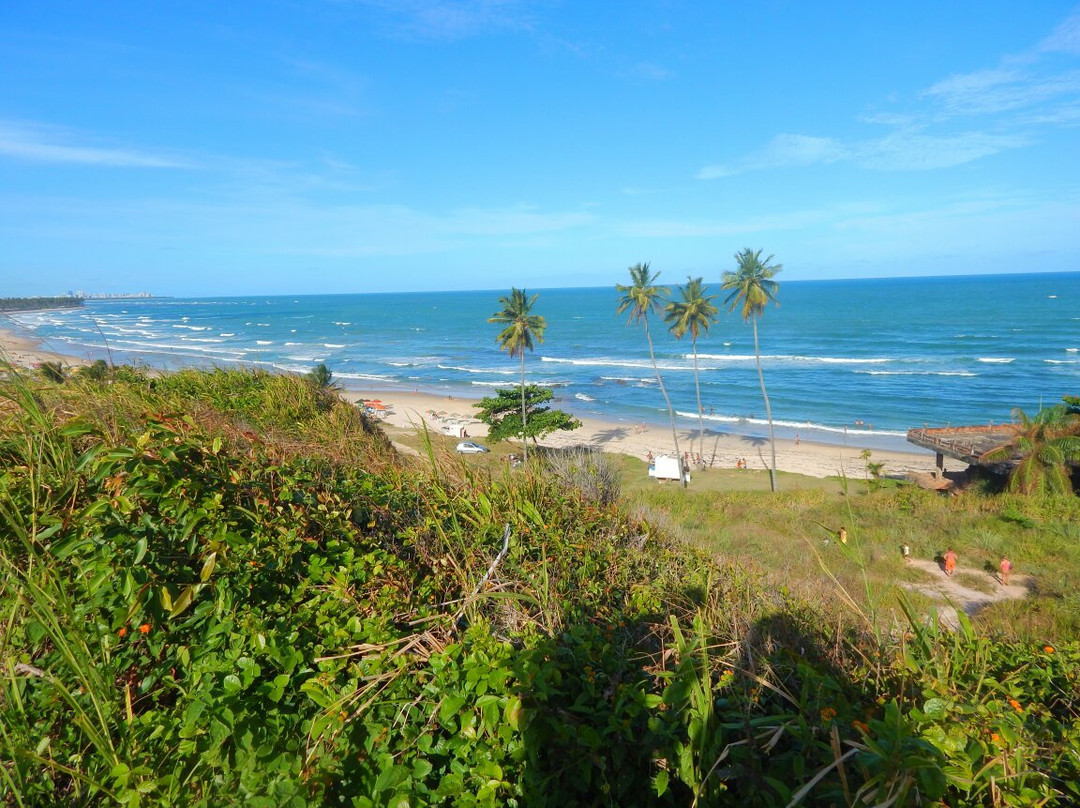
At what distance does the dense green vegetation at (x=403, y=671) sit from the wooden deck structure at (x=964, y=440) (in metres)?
22.0

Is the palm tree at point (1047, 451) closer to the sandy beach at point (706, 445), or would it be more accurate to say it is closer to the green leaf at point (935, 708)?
the sandy beach at point (706, 445)

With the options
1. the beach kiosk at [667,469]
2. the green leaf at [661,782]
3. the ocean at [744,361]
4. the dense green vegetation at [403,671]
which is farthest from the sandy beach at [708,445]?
the green leaf at [661,782]

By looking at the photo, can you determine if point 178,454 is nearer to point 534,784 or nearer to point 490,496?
point 490,496

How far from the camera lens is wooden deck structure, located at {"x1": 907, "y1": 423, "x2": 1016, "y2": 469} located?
21141 millimetres

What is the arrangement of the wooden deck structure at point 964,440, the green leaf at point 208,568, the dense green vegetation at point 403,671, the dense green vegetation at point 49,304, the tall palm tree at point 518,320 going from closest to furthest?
the dense green vegetation at point 403,671 < the green leaf at point 208,568 < the dense green vegetation at point 49,304 < the wooden deck structure at point 964,440 < the tall palm tree at point 518,320

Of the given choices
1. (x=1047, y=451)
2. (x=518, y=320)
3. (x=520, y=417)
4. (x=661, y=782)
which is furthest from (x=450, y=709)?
(x=518, y=320)

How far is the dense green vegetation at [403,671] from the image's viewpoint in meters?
1.61

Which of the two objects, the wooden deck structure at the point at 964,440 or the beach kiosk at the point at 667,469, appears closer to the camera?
the wooden deck structure at the point at 964,440

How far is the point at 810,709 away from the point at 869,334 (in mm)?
81318

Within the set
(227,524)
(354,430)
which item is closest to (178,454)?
(227,524)

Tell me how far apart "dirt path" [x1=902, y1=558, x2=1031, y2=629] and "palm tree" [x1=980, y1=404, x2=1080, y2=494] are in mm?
5715

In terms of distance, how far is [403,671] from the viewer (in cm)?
199

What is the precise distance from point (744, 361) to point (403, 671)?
2349 inches

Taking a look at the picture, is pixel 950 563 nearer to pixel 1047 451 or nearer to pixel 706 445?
pixel 1047 451
